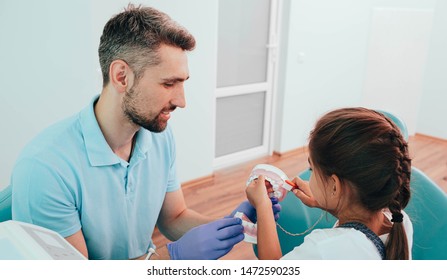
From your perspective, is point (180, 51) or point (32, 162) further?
point (180, 51)

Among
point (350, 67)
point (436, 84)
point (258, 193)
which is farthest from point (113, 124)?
point (436, 84)

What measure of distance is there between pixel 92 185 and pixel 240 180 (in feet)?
7.18

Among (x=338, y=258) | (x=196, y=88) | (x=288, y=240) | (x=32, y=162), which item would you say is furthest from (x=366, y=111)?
(x=196, y=88)

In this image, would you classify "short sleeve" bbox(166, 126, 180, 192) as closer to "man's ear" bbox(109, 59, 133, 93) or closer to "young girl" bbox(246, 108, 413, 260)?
"man's ear" bbox(109, 59, 133, 93)

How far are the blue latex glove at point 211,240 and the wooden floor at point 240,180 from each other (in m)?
1.13

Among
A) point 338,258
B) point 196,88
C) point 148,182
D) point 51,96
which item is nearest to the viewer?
point 338,258

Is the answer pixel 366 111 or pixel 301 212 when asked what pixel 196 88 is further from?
pixel 366 111

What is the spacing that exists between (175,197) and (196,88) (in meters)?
1.59

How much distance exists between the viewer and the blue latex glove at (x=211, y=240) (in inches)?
42.2

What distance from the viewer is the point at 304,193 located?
1.14 m

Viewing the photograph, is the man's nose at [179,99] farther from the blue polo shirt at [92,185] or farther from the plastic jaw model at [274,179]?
the plastic jaw model at [274,179]

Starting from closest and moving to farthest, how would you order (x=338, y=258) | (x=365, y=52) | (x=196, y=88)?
1. (x=338, y=258)
2. (x=196, y=88)
3. (x=365, y=52)

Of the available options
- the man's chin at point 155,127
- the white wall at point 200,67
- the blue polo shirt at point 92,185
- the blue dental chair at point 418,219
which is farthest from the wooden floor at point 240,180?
the man's chin at point 155,127

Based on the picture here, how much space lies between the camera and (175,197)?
1.36 meters
